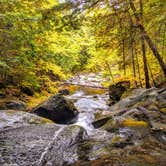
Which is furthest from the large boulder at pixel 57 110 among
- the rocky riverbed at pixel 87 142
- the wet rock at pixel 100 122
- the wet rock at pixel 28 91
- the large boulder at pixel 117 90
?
the large boulder at pixel 117 90

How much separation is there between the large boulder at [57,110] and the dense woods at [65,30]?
1944mm

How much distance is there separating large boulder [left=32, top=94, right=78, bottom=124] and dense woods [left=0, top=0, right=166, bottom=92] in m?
1.94

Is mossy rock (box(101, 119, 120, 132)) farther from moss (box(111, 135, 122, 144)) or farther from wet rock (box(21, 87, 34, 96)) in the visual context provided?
wet rock (box(21, 87, 34, 96))

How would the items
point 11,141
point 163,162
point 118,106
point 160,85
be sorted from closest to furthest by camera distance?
1. point 163,162
2. point 11,141
3. point 118,106
4. point 160,85

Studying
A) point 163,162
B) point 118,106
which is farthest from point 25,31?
point 163,162

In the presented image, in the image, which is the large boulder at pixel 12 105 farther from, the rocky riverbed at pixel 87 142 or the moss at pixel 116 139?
the moss at pixel 116 139

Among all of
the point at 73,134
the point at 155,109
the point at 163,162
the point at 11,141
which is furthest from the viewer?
the point at 155,109

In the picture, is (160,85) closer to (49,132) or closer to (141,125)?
(141,125)

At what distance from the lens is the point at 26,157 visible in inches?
239

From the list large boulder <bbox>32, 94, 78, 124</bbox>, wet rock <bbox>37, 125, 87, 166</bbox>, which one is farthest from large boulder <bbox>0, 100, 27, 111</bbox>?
wet rock <bbox>37, 125, 87, 166</bbox>

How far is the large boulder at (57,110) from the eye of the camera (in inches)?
459

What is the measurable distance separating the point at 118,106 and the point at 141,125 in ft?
12.5

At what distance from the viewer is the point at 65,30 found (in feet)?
38.6

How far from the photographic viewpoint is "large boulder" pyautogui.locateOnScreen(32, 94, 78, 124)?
11648 millimetres
